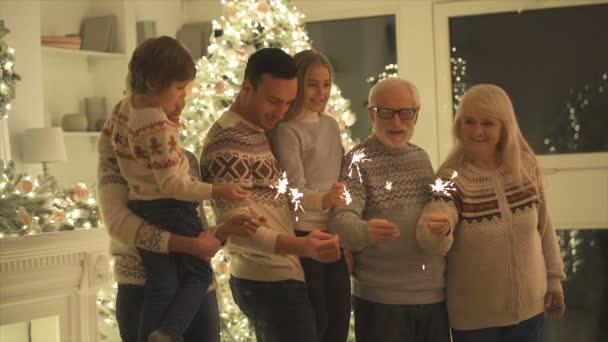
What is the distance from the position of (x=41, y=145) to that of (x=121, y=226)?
9.13ft

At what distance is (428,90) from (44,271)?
2.60m

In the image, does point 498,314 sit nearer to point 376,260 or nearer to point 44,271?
point 376,260

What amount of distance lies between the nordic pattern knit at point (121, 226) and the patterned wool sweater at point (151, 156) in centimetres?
4

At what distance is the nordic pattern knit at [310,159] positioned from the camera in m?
2.28

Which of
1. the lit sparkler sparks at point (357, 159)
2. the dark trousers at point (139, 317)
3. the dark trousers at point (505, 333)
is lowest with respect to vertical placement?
the dark trousers at point (505, 333)

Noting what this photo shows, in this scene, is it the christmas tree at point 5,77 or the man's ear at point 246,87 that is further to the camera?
the christmas tree at point 5,77

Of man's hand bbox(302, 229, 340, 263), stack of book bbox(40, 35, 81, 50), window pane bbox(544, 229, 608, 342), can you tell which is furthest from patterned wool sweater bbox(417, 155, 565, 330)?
stack of book bbox(40, 35, 81, 50)

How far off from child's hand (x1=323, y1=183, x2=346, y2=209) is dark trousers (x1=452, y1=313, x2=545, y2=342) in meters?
0.60

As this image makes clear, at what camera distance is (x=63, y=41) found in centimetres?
535

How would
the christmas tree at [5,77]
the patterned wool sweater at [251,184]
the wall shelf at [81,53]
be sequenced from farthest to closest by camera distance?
1. the wall shelf at [81,53]
2. the christmas tree at [5,77]
3. the patterned wool sweater at [251,184]

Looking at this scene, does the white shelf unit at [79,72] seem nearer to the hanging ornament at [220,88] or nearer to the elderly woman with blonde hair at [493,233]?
the hanging ornament at [220,88]

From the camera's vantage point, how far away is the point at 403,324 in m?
2.43

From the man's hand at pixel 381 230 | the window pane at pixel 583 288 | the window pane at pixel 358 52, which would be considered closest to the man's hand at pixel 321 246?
the man's hand at pixel 381 230

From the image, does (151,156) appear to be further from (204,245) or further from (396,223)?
(396,223)
